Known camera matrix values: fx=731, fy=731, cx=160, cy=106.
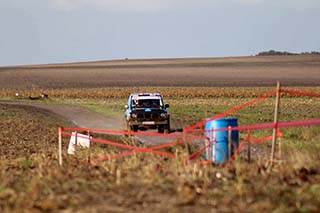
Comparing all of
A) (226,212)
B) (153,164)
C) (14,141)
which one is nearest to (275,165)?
(153,164)

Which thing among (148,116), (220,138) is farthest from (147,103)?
(220,138)

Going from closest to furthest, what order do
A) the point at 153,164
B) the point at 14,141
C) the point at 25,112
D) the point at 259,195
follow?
1. the point at 259,195
2. the point at 153,164
3. the point at 14,141
4. the point at 25,112

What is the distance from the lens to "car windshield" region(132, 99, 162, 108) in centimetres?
2914

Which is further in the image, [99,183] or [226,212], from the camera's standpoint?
[99,183]

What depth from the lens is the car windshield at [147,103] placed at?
29.1 metres

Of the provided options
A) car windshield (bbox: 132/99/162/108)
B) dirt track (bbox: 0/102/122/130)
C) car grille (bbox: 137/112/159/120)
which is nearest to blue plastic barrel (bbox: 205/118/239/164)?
car grille (bbox: 137/112/159/120)

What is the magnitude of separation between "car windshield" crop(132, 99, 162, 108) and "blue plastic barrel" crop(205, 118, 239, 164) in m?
15.4

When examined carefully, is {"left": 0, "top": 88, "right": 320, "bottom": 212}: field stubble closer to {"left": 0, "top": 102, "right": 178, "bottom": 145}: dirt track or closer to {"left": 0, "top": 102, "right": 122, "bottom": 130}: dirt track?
{"left": 0, "top": 102, "right": 178, "bottom": 145}: dirt track

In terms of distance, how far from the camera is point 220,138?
43.5 ft

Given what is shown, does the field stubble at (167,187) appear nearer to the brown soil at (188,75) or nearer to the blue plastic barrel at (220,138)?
the blue plastic barrel at (220,138)

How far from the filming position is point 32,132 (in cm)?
2831

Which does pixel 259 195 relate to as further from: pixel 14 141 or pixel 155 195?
pixel 14 141

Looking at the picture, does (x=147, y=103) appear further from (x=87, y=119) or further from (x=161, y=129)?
(x=87, y=119)

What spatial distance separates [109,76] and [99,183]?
110 metres
